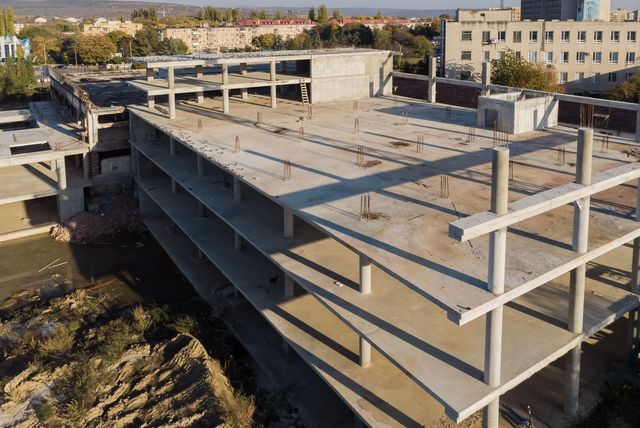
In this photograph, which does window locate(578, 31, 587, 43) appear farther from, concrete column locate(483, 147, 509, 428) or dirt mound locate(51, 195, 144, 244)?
concrete column locate(483, 147, 509, 428)

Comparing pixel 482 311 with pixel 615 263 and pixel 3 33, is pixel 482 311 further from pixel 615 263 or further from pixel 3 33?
pixel 3 33

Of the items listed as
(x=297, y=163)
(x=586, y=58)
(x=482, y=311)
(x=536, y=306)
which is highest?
(x=586, y=58)

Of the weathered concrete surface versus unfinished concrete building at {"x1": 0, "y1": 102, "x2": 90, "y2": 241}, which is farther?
unfinished concrete building at {"x1": 0, "y1": 102, "x2": 90, "y2": 241}

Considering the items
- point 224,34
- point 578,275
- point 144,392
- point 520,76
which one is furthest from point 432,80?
point 224,34

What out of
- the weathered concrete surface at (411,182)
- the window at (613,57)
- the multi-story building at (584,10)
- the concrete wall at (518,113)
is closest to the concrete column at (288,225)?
the weathered concrete surface at (411,182)

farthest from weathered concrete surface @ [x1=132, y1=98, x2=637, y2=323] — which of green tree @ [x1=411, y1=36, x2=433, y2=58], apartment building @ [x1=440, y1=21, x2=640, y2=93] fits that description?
green tree @ [x1=411, y1=36, x2=433, y2=58]

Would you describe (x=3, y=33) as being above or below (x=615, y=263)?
above

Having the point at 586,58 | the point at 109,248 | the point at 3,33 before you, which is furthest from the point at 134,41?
the point at 109,248
